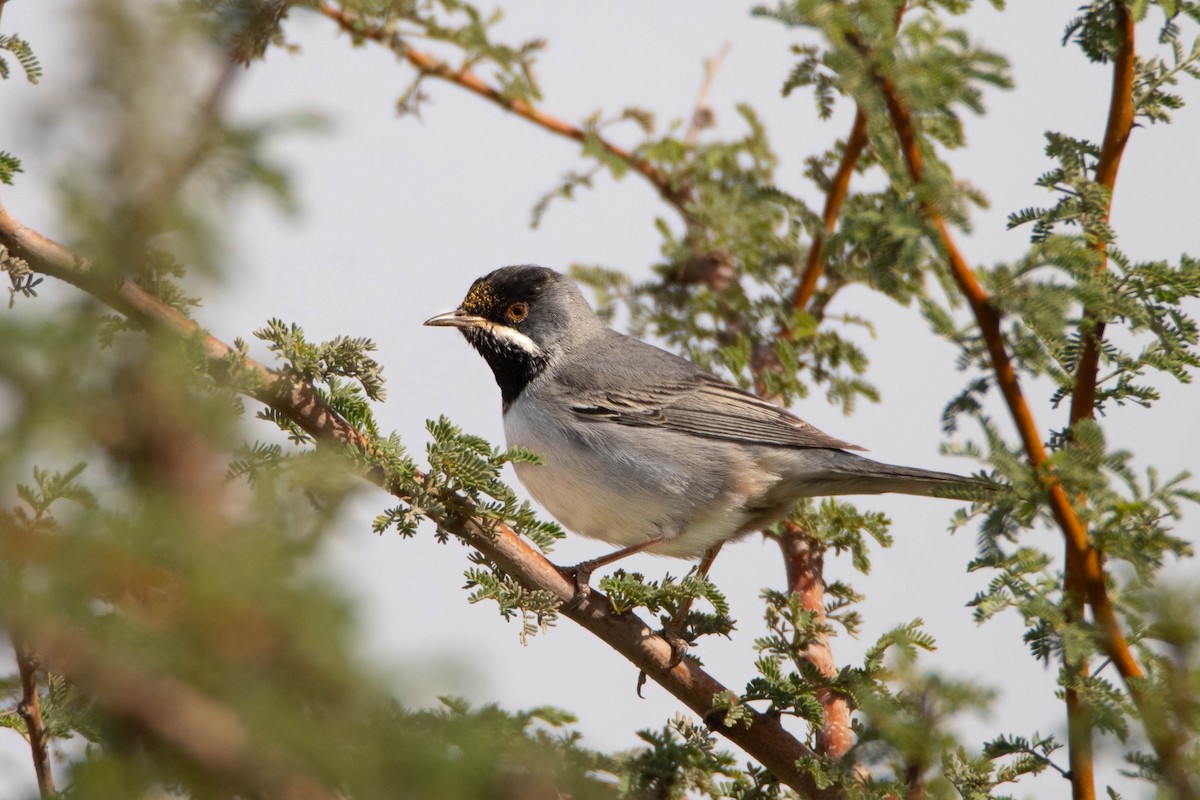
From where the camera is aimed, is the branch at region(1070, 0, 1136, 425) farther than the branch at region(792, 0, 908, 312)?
No

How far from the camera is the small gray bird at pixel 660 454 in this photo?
15.8 ft

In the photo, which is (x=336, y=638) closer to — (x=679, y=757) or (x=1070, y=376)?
(x=679, y=757)

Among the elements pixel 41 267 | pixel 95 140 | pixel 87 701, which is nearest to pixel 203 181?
pixel 95 140

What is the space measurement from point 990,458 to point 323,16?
3430 millimetres

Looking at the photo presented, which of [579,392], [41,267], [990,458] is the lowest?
[990,458]

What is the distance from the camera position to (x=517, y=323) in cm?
570

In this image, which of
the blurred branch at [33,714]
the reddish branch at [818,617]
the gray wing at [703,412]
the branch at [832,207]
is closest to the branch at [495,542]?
the reddish branch at [818,617]

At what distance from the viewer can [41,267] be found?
293 cm

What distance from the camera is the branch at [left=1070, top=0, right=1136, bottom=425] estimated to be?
2.96 metres

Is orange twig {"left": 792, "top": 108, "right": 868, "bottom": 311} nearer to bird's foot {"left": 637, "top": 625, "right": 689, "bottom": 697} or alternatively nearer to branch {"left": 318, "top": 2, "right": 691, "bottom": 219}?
branch {"left": 318, "top": 2, "right": 691, "bottom": 219}

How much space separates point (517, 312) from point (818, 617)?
245 cm

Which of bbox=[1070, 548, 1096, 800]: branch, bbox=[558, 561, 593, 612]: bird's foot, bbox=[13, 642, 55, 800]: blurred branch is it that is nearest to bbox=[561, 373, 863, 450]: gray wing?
bbox=[558, 561, 593, 612]: bird's foot

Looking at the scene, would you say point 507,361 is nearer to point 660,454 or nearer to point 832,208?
point 660,454

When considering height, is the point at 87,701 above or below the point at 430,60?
below
